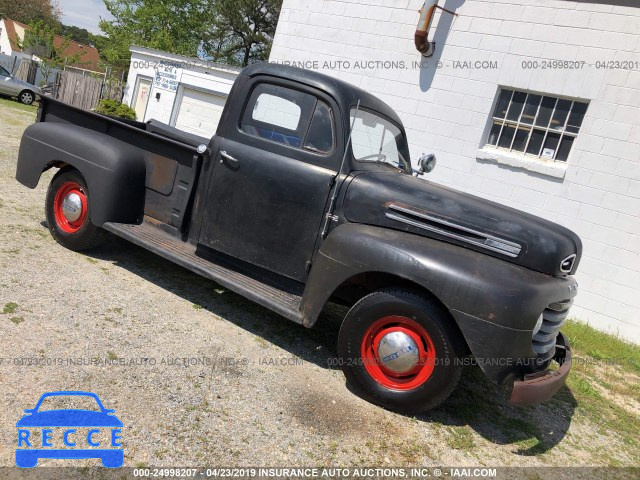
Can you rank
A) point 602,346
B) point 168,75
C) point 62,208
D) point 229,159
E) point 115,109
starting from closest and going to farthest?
point 229,159
point 62,208
point 602,346
point 168,75
point 115,109

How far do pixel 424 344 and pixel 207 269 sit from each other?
1761 millimetres

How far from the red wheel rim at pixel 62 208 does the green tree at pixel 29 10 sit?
58.6 meters

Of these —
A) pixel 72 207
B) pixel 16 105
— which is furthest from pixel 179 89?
pixel 72 207

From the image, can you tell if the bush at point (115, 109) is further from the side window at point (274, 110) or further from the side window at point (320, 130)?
the side window at point (320, 130)

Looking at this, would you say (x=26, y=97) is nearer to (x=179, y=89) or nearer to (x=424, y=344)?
(x=179, y=89)

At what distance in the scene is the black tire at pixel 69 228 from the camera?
15.5ft

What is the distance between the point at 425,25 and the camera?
737 centimetres

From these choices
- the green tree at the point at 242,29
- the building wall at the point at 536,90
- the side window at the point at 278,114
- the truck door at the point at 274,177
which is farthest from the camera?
the green tree at the point at 242,29

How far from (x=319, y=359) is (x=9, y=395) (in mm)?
2147

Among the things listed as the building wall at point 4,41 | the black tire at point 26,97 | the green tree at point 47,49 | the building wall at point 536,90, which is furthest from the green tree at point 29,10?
the building wall at point 536,90

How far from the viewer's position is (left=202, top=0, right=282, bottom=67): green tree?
28.9 m

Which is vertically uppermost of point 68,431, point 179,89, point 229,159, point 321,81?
point 179,89

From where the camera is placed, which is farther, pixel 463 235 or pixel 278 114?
pixel 278 114

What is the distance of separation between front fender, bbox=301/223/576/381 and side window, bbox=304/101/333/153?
0.77 meters
